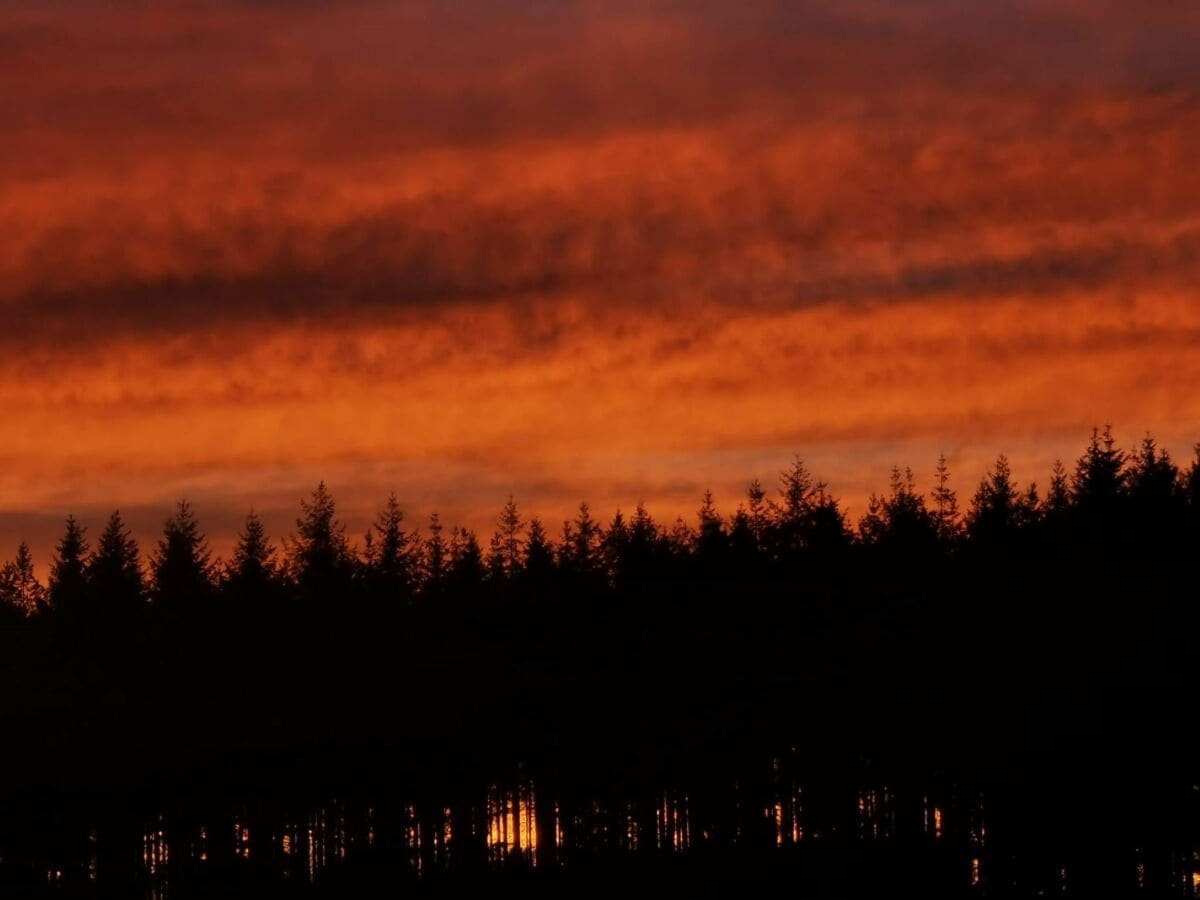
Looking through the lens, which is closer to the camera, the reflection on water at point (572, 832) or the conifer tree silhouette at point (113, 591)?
the reflection on water at point (572, 832)

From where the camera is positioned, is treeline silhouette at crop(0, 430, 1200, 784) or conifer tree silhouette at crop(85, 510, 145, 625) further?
conifer tree silhouette at crop(85, 510, 145, 625)

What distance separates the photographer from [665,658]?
5662cm

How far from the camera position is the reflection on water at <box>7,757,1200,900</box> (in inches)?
1901

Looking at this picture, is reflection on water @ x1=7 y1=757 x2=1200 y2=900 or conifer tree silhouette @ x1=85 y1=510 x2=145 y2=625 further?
conifer tree silhouette @ x1=85 y1=510 x2=145 y2=625

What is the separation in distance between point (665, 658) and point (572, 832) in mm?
7186

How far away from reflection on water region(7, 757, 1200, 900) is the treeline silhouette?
197cm

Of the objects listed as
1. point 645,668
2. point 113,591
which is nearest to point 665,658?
point 645,668

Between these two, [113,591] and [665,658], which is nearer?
[665,658]

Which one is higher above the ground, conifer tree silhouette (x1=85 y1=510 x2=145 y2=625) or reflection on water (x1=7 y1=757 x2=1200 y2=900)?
conifer tree silhouette (x1=85 y1=510 x2=145 y2=625)

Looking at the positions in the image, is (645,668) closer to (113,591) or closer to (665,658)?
(665,658)

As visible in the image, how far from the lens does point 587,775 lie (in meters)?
56.0

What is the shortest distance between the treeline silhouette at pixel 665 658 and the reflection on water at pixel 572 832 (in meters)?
1.97

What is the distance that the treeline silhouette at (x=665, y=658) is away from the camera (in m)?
46.6

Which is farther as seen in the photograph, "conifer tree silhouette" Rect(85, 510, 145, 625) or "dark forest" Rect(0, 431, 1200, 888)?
"conifer tree silhouette" Rect(85, 510, 145, 625)
